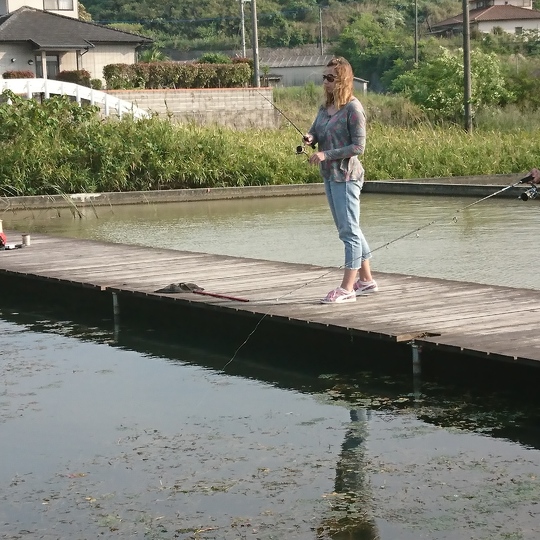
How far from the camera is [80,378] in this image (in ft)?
26.3

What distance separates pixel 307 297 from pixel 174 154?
15.3m

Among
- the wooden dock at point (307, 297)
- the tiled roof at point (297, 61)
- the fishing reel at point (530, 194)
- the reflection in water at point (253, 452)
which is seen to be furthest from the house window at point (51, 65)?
the fishing reel at point (530, 194)

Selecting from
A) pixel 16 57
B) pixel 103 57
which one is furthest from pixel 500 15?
pixel 16 57

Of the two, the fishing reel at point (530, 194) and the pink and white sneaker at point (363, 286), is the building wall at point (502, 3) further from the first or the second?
the fishing reel at point (530, 194)

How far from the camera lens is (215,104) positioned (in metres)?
39.2

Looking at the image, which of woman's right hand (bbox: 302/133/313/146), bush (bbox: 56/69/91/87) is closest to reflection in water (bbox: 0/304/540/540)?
woman's right hand (bbox: 302/133/313/146)

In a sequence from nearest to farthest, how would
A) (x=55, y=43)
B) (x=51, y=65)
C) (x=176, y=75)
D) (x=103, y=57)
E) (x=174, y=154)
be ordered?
(x=174, y=154)
(x=176, y=75)
(x=55, y=43)
(x=51, y=65)
(x=103, y=57)

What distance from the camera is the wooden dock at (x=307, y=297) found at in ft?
24.3

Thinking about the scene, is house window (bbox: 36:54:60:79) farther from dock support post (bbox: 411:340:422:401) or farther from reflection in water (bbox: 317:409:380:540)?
reflection in water (bbox: 317:409:380:540)

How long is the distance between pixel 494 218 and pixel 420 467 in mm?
12365

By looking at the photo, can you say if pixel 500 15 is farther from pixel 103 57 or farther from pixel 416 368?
pixel 416 368

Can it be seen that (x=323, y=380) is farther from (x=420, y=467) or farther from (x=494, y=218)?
(x=494, y=218)

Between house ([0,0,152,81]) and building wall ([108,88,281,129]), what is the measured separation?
12124 mm

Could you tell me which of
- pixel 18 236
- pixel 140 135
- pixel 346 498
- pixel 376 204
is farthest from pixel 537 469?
pixel 140 135
